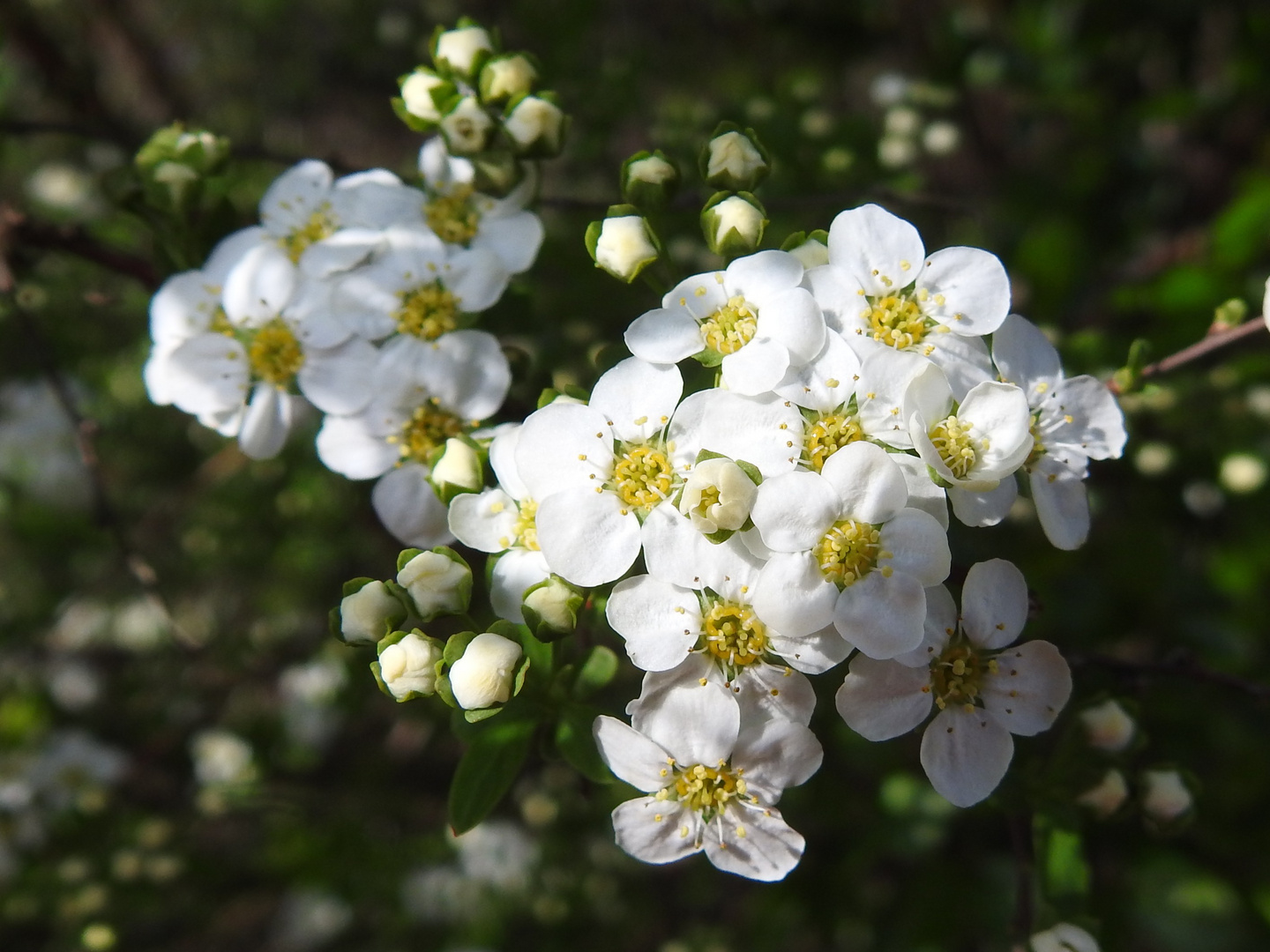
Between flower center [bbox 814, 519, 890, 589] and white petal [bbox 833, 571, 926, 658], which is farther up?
flower center [bbox 814, 519, 890, 589]

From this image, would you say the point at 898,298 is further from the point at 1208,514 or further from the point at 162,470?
the point at 162,470

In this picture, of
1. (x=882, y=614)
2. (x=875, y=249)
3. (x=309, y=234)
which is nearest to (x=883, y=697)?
(x=882, y=614)

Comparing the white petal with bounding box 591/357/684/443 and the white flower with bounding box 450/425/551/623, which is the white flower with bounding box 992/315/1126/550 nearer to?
the white petal with bounding box 591/357/684/443

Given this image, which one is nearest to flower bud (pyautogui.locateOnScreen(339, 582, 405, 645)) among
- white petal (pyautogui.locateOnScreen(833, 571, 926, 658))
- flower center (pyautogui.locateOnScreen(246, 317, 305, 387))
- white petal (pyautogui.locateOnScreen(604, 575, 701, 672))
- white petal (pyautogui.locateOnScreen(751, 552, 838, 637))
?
white petal (pyautogui.locateOnScreen(604, 575, 701, 672))

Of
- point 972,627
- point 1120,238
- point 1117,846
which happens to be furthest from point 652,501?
point 1120,238

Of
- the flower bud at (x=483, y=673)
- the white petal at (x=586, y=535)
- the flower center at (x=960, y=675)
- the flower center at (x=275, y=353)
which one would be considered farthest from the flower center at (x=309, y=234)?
the flower center at (x=960, y=675)

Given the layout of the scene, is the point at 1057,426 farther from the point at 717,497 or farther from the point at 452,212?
the point at 452,212

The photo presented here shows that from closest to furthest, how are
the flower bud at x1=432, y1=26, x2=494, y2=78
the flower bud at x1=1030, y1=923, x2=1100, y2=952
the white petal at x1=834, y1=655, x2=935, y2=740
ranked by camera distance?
1. the white petal at x1=834, y1=655, x2=935, y2=740
2. the flower bud at x1=1030, y1=923, x2=1100, y2=952
3. the flower bud at x1=432, y1=26, x2=494, y2=78
